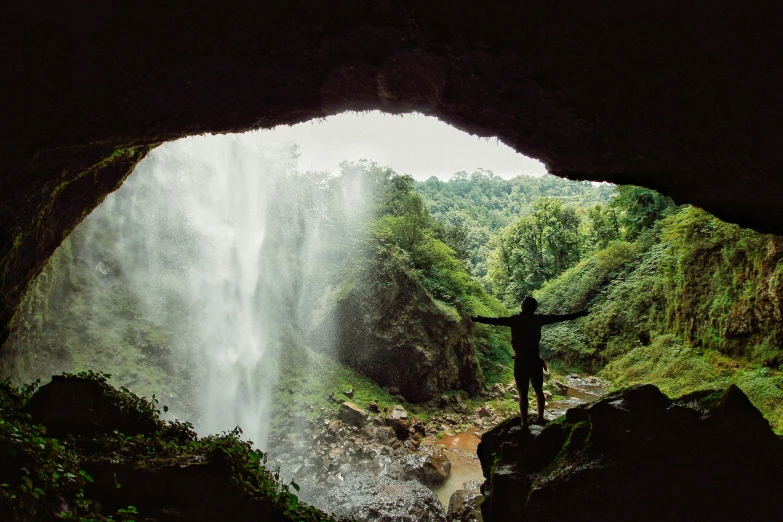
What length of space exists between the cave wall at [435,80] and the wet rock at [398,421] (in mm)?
9736

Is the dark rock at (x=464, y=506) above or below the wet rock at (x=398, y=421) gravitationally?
below

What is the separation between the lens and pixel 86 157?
18.6 ft

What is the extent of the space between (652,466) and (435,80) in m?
5.27

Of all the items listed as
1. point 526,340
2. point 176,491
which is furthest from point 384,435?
point 176,491

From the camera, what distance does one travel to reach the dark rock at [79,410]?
4.98 meters

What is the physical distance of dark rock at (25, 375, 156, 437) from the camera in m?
4.98

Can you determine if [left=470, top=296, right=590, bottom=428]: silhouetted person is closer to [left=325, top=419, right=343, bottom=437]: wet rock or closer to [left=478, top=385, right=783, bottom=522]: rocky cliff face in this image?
[left=478, top=385, right=783, bottom=522]: rocky cliff face

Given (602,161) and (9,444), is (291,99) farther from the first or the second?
(9,444)

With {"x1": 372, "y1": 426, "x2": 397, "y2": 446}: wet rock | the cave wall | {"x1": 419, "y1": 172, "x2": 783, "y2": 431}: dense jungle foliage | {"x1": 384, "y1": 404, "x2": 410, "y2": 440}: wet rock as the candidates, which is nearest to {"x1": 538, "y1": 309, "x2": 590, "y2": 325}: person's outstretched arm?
the cave wall

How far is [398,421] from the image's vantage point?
12.8m

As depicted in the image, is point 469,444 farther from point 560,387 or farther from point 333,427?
point 560,387

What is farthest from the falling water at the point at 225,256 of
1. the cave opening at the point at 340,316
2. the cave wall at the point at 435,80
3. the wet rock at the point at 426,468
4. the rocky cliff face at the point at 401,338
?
the cave wall at the point at 435,80

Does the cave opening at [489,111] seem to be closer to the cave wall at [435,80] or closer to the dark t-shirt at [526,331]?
the cave wall at [435,80]

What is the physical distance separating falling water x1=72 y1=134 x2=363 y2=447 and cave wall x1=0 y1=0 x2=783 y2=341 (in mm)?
9847
